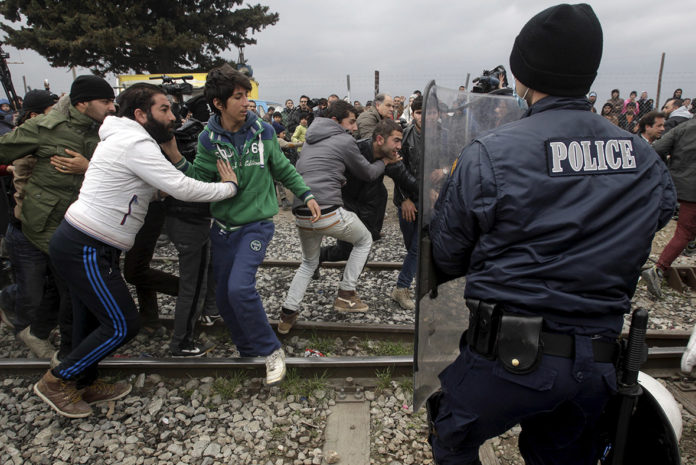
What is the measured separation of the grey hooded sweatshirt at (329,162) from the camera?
3891mm

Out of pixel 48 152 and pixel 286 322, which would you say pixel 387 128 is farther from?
pixel 48 152

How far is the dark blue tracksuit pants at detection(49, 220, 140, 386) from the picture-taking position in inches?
105

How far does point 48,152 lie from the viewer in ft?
10.5

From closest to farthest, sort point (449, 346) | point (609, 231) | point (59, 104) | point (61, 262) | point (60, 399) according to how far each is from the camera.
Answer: point (609, 231) → point (449, 346) → point (61, 262) → point (60, 399) → point (59, 104)

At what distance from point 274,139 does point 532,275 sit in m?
2.35

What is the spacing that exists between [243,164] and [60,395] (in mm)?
1964

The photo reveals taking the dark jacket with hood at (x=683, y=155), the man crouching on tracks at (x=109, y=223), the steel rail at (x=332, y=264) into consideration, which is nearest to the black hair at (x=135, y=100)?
the man crouching on tracks at (x=109, y=223)

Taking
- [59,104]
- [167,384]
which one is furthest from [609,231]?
[59,104]

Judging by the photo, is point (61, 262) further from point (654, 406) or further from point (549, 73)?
point (654, 406)

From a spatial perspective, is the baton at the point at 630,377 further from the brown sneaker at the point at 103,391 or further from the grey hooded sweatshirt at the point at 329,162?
the brown sneaker at the point at 103,391

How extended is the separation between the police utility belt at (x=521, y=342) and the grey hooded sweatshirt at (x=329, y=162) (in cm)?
248

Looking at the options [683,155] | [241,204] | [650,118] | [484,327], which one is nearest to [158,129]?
[241,204]

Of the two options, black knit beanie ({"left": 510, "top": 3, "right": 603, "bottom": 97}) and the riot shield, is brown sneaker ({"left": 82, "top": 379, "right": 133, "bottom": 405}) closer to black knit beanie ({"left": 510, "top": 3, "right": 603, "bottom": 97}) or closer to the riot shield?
the riot shield

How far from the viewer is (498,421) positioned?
5.22ft
